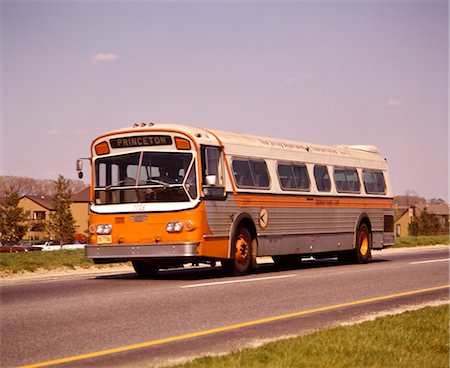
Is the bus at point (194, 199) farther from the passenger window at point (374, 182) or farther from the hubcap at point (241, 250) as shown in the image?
the passenger window at point (374, 182)

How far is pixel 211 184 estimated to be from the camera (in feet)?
53.5

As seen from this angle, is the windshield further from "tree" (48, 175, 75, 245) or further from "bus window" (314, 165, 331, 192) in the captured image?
"tree" (48, 175, 75, 245)

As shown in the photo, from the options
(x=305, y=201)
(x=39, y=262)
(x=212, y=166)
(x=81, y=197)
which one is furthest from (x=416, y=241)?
(x=81, y=197)

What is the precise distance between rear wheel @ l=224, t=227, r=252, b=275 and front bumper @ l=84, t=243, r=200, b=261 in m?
1.58

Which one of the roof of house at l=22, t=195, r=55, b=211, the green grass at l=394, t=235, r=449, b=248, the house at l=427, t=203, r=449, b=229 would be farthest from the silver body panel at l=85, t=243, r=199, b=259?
the house at l=427, t=203, r=449, b=229

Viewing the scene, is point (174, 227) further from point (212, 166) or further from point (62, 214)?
point (62, 214)

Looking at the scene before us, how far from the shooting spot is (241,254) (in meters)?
17.6

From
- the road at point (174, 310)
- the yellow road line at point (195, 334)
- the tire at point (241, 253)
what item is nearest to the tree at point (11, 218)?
the road at point (174, 310)

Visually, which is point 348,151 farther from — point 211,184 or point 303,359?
point 303,359

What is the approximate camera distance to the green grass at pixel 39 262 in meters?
19.4

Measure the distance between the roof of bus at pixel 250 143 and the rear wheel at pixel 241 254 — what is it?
1.86 m

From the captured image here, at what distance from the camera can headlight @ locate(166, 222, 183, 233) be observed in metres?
16.0

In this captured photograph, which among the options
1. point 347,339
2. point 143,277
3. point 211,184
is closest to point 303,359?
point 347,339

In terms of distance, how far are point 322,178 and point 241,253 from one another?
511 centimetres
